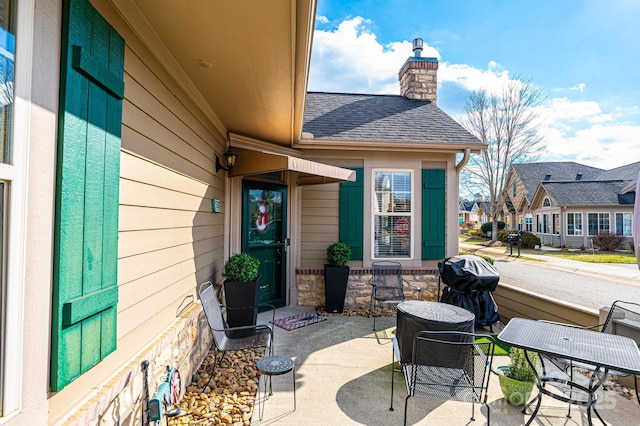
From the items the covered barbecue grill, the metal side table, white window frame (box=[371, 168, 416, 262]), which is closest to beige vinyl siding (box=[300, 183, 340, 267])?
white window frame (box=[371, 168, 416, 262])

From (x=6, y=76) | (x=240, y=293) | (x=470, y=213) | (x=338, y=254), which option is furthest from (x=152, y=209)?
(x=470, y=213)

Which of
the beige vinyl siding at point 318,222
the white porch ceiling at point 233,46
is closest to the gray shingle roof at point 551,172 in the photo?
the beige vinyl siding at point 318,222

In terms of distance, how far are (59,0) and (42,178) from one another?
0.79 metres

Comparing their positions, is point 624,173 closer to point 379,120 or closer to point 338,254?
point 379,120

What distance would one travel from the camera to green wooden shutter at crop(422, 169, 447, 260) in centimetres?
569

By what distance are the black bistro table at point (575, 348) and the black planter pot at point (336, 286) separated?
2.80m

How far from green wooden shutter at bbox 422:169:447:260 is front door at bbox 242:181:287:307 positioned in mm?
2578

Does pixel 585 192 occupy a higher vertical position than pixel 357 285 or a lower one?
higher

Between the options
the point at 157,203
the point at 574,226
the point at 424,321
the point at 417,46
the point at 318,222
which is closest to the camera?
the point at 157,203

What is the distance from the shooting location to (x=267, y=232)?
5164 millimetres

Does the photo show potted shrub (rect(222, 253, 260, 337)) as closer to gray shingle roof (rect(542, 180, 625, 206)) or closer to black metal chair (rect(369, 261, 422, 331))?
black metal chair (rect(369, 261, 422, 331))

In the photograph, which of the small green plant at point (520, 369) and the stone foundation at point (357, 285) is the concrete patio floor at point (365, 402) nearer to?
the small green plant at point (520, 369)

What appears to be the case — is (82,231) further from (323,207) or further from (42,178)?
(323,207)

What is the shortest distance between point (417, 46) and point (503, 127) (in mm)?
14592
